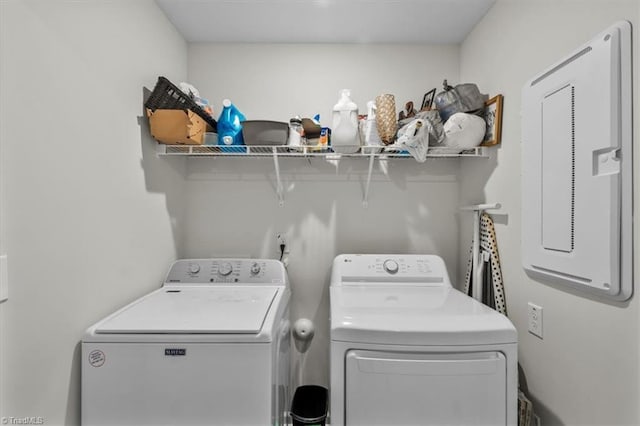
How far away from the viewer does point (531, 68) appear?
1.44 meters

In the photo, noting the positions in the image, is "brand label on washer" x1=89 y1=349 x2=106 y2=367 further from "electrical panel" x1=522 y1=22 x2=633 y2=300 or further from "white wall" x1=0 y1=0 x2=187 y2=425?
"electrical panel" x1=522 y1=22 x2=633 y2=300

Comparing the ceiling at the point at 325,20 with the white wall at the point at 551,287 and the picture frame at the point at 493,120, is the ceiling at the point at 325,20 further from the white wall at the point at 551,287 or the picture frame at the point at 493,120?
the picture frame at the point at 493,120

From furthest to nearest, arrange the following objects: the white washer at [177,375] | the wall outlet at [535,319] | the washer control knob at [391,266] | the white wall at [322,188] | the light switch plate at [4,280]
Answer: the white wall at [322,188] < the washer control knob at [391,266] < the wall outlet at [535,319] < the white washer at [177,375] < the light switch plate at [4,280]

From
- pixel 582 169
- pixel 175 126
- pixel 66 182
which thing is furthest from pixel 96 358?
pixel 582 169

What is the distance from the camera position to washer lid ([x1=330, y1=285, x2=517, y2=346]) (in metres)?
1.18

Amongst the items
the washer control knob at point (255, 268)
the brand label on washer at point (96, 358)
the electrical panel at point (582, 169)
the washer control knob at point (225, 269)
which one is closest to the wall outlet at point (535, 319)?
the electrical panel at point (582, 169)

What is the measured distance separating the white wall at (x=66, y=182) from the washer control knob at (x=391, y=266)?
4.27 ft

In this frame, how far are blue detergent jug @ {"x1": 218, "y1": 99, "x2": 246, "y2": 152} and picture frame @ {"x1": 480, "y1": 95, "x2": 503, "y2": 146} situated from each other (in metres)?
1.33

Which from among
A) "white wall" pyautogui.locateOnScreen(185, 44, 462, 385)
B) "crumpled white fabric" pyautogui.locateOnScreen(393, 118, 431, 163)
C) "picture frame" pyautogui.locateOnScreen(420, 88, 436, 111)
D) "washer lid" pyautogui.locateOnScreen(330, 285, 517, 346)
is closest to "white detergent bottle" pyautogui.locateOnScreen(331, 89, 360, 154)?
"crumpled white fabric" pyautogui.locateOnScreen(393, 118, 431, 163)

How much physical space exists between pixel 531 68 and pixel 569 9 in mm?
251

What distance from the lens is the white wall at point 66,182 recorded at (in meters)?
0.99

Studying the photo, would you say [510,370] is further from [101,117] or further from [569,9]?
[101,117]

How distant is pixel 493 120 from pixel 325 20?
111 cm

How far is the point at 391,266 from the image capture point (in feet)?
6.20
